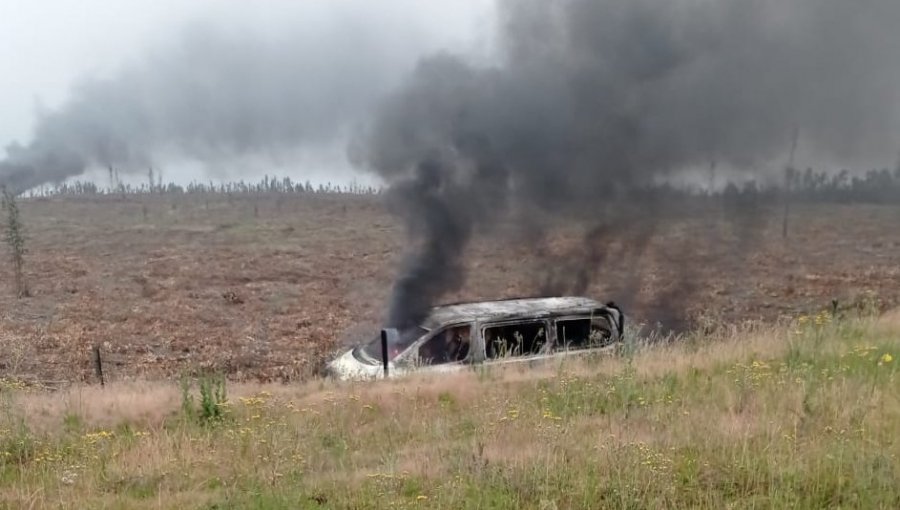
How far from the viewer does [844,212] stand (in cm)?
2412

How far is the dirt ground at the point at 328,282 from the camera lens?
14594 mm

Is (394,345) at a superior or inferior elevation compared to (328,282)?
superior

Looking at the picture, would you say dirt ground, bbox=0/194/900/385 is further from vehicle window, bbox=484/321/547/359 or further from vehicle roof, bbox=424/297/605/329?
vehicle window, bbox=484/321/547/359

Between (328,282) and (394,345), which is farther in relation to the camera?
(328,282)

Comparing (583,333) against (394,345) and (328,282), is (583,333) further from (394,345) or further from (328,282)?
(328,282)

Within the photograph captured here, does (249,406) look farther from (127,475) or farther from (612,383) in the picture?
(612,383)

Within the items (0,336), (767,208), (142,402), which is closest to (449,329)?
(142,402)

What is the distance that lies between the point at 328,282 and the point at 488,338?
20370 mm

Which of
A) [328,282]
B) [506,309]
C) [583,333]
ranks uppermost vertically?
[506,309]

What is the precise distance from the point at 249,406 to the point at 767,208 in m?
12.5

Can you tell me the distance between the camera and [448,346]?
9.12 m

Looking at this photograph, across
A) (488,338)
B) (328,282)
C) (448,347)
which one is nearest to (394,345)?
(448,347)

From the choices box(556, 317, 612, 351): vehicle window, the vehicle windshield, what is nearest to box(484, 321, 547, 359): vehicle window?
box(556, 317, 612, 351): vehicle window

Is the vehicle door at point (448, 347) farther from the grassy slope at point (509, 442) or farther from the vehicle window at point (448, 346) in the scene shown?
the grassy slope at point (509, 442)
